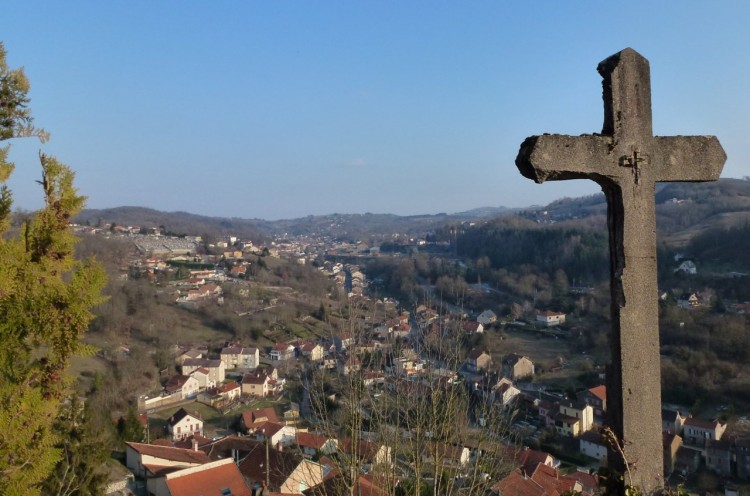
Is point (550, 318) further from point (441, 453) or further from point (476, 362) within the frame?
point (441, 453)

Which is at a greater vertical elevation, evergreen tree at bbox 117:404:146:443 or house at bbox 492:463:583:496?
house at bbox 492:463:583:496

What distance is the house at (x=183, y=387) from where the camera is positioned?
34.4m

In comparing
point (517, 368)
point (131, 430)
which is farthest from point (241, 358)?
point (131, 430)

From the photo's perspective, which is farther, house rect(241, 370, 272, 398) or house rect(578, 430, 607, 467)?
house rect(241, 370, 272, 398)

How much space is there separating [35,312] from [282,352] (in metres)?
38.3

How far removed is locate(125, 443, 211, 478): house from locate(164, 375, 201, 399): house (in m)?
16.6

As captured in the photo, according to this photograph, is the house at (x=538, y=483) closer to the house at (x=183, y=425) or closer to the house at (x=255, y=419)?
the house at (x=255, y=419)

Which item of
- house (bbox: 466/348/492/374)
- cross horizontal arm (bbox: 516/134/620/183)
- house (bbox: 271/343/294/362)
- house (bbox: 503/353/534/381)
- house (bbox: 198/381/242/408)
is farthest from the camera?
house (bbox: 271/343/294/362)

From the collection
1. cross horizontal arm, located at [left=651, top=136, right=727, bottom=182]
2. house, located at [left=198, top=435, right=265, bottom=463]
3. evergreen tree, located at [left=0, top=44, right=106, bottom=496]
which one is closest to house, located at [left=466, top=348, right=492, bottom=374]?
house, located at [left=198, top=435, right=265, bottom=463]

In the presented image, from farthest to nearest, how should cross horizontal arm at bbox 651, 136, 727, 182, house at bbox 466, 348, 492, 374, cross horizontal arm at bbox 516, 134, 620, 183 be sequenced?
house at bbox 466, 348, 492, 374 → cross horizontal arm at bbox 651, 136, 727, 182 → cross horizontal arm at bbox 516, 134, 620, 183

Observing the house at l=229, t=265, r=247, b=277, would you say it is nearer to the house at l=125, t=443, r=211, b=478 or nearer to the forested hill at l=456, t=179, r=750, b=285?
the forested hill at l=456, t=179, r=750, b=285

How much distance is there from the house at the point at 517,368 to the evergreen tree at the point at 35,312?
31.1m

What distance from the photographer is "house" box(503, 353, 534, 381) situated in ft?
114

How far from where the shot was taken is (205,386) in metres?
36.2
